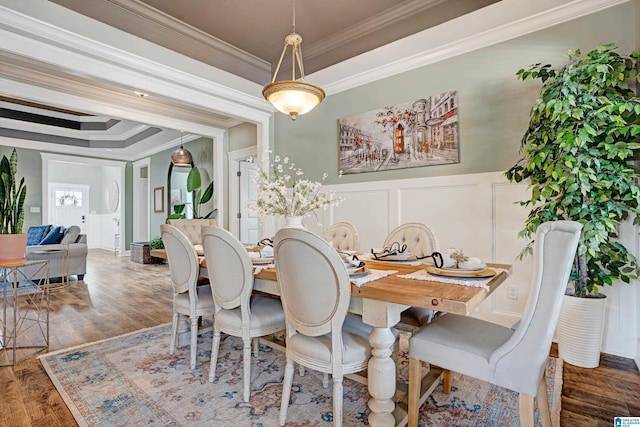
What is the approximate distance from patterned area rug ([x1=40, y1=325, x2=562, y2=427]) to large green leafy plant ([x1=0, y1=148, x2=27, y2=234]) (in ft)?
3.39

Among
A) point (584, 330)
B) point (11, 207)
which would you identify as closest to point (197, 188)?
point (11, 207)

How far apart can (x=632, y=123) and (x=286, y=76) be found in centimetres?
361

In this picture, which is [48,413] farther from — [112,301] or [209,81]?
[209,81]

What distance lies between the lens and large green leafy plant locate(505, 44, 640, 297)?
2053 mm

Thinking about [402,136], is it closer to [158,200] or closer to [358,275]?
[358,275]

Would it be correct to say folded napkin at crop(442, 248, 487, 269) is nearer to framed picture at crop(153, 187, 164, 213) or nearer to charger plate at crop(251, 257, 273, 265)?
charger plate at crop(251, 257, 273, 265)

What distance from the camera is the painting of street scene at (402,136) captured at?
3188 millimetres

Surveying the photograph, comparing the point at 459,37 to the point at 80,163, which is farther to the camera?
the point at 80,163

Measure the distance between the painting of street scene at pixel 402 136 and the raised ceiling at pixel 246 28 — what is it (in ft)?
2.40

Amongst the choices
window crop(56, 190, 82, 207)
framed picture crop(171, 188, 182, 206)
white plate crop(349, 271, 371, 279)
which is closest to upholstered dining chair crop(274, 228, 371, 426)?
white plate crop(349, 271, 371, 279)

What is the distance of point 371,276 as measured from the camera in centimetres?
161

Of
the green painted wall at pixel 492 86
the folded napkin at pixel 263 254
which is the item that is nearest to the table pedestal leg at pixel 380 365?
the folded napkin at pixel 263 254

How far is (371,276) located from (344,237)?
50.3 inches

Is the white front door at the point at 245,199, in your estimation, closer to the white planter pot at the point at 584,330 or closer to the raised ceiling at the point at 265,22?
the raised ceiling at the point at 265,22
